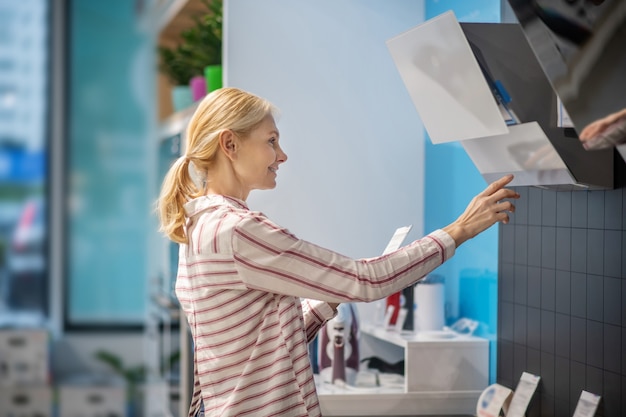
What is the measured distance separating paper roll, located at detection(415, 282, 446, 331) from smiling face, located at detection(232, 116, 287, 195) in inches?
37.3

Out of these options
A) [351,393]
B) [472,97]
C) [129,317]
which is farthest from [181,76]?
[472,97]

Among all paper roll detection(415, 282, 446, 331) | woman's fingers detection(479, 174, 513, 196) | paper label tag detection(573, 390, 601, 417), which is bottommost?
paper label tag detection(573, 390, 601, 417)

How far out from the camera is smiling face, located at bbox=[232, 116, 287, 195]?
5.16 ft

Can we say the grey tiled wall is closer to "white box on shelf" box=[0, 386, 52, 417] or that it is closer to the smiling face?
the smiling face

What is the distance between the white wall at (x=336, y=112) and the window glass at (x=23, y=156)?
2.61 ft

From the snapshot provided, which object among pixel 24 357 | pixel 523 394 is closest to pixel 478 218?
pixel 523 394

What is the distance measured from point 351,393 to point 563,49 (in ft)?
3.98

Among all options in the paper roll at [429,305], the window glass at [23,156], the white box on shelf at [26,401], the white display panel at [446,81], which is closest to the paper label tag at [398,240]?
the white display panel at [446,81]

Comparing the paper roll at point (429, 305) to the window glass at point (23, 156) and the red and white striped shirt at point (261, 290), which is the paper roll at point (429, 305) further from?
the window glass at point (23, 156)

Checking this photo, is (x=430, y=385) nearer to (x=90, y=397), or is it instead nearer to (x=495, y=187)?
(x=495, y=187)

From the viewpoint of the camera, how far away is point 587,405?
69.4 inches

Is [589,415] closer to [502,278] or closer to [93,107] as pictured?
[502,278]

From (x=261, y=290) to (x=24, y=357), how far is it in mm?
1894

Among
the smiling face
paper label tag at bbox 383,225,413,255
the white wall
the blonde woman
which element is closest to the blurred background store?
the white wall
